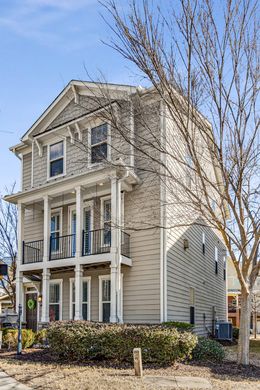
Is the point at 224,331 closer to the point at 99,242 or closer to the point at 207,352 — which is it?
the point at 99,242

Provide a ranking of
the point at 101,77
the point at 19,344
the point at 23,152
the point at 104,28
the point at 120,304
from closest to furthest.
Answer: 1. the point at 104,28
2. the point at 101,77
3. the point at 19,344
4. the point at 120,304
5. the point at 23,152

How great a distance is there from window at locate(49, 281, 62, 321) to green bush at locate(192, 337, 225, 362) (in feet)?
22.1

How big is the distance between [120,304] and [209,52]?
7679mm

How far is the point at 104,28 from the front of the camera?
9617 millimetres

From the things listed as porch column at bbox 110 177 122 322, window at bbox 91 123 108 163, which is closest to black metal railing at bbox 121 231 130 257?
porch column at bbox 110 177 122 322

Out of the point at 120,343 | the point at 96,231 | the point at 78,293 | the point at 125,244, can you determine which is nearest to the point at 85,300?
the point at 78,293

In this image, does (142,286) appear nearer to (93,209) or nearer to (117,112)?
(93,209)

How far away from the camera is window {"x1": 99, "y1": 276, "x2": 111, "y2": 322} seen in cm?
1507

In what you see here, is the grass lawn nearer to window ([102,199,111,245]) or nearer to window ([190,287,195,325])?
window ([102,199,111,245])

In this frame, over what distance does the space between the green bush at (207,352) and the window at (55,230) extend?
737cm

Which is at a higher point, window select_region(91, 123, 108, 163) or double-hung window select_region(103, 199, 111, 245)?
window select_region(91, 123, 108, 163)

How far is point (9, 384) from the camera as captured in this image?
8.23 meters

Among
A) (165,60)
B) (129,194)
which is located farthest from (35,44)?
(129,194)

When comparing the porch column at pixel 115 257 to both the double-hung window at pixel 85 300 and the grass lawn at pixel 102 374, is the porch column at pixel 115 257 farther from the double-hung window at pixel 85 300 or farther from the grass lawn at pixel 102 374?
the grass lawn at pixel 102 374
